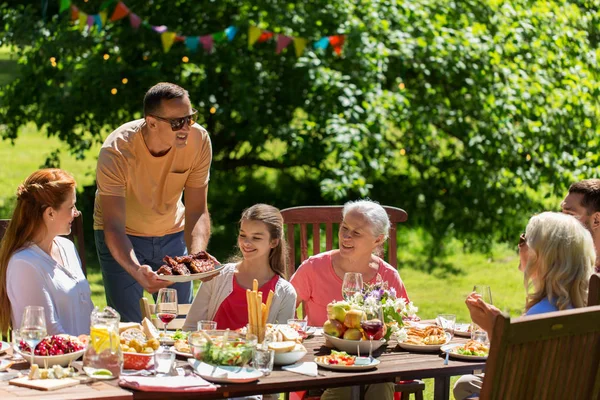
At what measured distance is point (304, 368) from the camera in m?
3.84

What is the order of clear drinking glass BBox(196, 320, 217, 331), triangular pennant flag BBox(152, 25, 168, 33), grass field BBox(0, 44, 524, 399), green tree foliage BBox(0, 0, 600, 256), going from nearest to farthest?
clear drinking glass BBox(196, 320, 217, 331)
grass field BBox(0, 44, 524, 399)
triangular pennant flag BBox(152, 25, 168, 33)
green tree foliage BBox(0, 0, 600, 256)

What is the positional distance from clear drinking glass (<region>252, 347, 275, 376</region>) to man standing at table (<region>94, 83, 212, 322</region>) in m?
1.33

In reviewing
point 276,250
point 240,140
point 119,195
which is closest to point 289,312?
point 276,250

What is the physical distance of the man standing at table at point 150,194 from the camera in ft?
16.3

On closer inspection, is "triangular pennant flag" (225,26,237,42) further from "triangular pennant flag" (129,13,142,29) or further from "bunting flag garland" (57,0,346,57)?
"triangular pennant flag" (129,13,142,29)

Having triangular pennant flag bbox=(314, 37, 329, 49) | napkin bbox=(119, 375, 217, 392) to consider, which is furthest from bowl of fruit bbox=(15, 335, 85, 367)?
triangular pennant flag bbox=(314, 37, 329, 49)

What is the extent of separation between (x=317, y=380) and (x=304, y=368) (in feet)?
0.47

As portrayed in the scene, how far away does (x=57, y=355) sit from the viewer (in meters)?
3.66

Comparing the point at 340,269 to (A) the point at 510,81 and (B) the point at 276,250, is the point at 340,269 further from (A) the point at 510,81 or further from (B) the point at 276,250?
(A) the point at 510,81

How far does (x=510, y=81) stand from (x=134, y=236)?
5.08 meters

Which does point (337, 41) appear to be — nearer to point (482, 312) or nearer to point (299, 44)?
point (299, 44)

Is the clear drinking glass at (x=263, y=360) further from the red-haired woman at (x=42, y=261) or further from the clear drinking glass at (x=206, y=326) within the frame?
the red-haired woman at (x=42, y=261)

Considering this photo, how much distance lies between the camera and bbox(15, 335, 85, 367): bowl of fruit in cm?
365

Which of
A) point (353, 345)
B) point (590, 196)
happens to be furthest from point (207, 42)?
point (353, 345)
